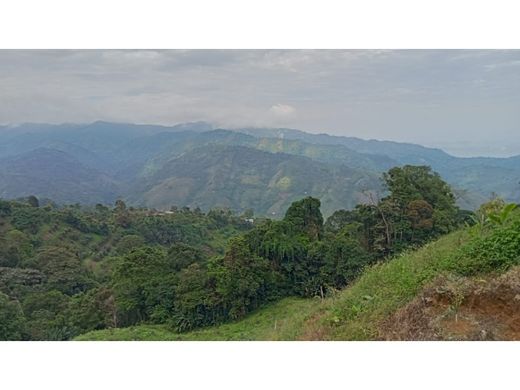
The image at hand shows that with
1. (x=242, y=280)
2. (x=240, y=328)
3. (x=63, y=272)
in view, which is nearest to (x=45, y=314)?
(x=63, y=272)

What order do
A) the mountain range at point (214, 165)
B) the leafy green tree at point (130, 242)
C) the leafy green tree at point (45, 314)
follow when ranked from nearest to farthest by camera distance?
the leafy green tree at point (45, 314) → the mountain range at point (214, 165) → the leafy green tree at point (130, 242)

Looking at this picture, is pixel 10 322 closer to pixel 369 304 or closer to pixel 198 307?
pixel 198 307

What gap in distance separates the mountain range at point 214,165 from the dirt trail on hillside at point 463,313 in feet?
19.1

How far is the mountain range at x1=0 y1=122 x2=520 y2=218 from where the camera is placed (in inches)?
419

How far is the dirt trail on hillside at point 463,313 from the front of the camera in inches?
146

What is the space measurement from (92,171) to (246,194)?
11.2 meters

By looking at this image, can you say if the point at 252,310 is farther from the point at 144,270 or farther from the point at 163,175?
the point at 163,175

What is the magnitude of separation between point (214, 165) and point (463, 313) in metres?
25.1

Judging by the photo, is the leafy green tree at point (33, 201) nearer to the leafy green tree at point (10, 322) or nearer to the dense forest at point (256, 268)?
the dense forest at point (256, 268)

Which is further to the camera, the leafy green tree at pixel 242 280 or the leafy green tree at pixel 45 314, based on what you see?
the leafy green tree at pixel 45 314

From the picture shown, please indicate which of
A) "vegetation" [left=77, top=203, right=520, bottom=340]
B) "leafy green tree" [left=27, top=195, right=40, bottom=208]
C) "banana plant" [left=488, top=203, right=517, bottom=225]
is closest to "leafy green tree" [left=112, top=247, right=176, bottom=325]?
"vegetation" [left=77, top=203, right=520, bottom=340]

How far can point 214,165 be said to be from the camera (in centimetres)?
2839

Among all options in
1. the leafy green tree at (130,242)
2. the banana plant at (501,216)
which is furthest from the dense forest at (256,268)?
the leafy green tree at (130,242)

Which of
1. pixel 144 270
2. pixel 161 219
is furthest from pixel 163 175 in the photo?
pixel 144 270
